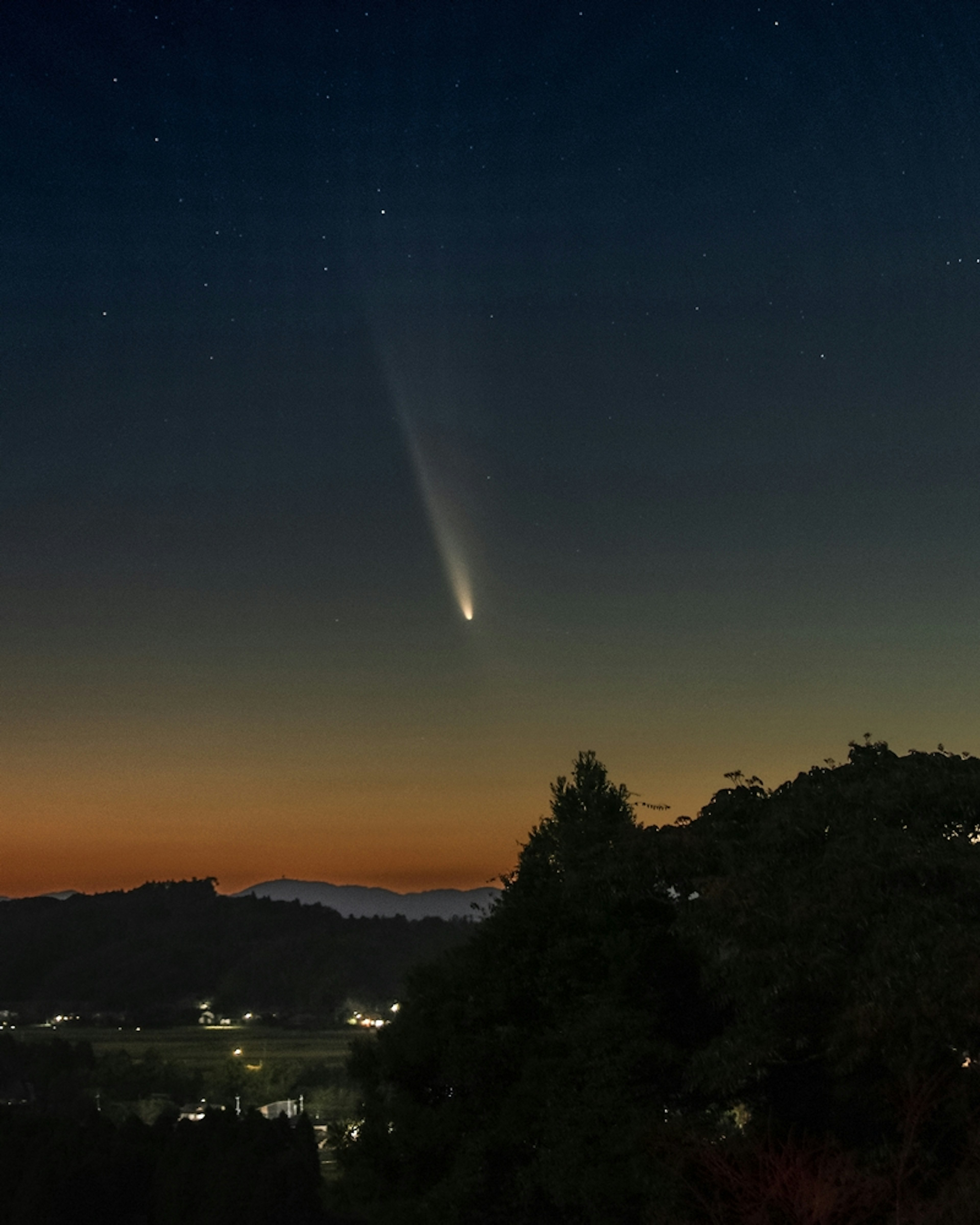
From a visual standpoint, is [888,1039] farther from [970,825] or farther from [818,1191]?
[970,825]

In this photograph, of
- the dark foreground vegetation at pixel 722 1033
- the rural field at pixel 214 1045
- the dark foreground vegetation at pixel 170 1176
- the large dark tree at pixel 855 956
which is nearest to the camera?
the large dark tree at pixel 855 956

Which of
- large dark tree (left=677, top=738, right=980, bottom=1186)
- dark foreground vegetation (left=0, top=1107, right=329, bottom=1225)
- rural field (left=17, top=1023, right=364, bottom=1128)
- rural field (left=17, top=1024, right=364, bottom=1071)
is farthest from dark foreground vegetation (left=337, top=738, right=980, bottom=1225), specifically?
rural field (left=17, top=1024, right=364, bottom=1071)

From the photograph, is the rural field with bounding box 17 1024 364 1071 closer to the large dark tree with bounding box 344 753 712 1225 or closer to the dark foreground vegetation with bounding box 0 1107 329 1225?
the dark foreground vegetation with bounding box 0 1107 329 1225

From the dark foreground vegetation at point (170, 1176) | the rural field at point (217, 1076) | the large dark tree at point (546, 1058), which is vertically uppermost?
the large dark tree at point (546, 1058)

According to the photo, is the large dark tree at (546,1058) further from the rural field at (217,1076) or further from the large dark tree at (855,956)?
the rural field at (217,1076)

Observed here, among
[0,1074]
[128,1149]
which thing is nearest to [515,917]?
[128,1149]

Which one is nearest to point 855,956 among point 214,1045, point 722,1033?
point 722,1033

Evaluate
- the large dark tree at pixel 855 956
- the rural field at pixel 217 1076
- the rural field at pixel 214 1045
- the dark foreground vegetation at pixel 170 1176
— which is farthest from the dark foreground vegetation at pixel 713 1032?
the rural field at pixel 214 1045

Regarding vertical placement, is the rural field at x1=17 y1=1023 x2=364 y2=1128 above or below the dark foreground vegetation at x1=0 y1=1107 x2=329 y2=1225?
below

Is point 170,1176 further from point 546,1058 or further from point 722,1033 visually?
point 722,1033
